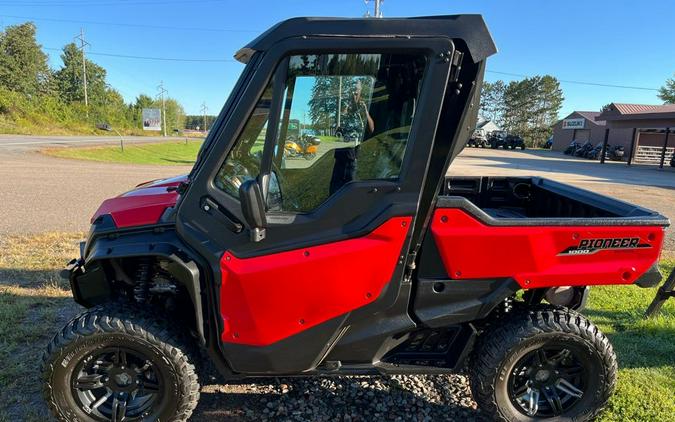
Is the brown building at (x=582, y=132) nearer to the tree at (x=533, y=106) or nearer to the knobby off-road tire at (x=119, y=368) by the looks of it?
the tree at (x=533, y=106)

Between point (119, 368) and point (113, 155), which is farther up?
point (119, 368)

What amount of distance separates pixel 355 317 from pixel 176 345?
98 centimetres

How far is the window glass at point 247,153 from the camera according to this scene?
2.19 m

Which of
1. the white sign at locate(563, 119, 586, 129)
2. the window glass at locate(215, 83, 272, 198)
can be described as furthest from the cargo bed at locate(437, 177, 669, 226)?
the white sign at locate(563, 119, 586, 129)

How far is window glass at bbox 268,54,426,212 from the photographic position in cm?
221

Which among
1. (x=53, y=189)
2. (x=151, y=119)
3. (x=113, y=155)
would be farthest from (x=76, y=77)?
(x=53, y=189)

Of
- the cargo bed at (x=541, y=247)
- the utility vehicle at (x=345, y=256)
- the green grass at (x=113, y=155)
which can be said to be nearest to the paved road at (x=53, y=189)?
the green grass at (x=113, y=155)

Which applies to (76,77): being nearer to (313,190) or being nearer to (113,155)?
(113,155)

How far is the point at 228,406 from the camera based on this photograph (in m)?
2.84

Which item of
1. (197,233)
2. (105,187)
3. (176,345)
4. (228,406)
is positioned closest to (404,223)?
(197,233)

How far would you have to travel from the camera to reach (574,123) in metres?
50.8

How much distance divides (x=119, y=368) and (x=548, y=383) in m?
2.46

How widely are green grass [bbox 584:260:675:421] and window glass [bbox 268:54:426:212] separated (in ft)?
7.23

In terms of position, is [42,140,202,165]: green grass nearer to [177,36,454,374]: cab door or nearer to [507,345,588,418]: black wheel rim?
[177,36,454,374]: cab door
